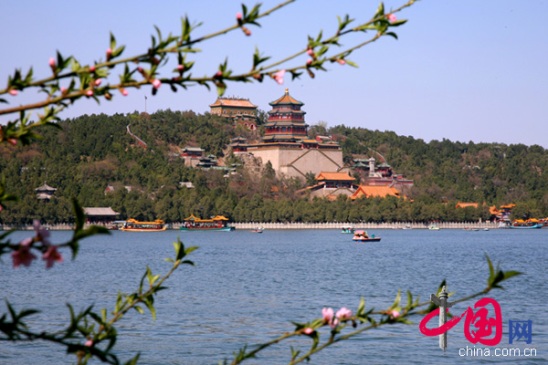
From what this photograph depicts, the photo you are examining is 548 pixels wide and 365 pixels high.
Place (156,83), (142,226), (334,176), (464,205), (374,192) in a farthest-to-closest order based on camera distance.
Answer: (464,205) < (334,176) < (374,192) < (142,226) < (156,83)

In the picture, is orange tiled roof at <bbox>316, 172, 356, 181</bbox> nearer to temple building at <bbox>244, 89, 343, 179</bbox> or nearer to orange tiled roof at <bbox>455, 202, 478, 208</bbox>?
temple building at <bbox>244, 89, 343, 179</bbox>

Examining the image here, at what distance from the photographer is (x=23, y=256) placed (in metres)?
3.59

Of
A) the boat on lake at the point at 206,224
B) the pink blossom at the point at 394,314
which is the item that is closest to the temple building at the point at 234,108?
the boat on lake at the point at 206,224

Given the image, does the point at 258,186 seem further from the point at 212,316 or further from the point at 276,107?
the point at 212,316

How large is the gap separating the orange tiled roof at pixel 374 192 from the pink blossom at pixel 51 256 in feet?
396

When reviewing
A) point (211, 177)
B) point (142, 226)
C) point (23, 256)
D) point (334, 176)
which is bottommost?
point (23, 256)

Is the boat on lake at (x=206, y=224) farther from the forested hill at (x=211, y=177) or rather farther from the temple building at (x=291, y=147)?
the temple building at (x=291, y=147)

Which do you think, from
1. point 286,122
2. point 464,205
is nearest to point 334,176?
point 286,122

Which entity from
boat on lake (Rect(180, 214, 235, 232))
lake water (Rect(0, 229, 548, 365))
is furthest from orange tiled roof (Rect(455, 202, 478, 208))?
lake water (Rect(0, 229, 548, 365))

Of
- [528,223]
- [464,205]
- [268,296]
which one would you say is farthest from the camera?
[528,223]

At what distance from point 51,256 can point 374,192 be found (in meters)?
125

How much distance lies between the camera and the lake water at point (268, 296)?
22859mm

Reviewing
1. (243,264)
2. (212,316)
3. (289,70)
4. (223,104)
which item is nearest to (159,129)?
(223,104)

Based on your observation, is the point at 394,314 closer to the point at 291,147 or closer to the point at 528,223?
the point at 291,147
